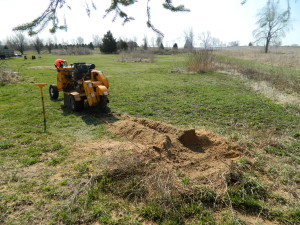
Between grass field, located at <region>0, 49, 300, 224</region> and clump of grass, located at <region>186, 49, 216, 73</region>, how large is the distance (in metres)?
9.25

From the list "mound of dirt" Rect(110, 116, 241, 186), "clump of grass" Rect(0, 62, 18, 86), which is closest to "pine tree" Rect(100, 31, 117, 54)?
"clump of grass" Rect(0, 62, 18, 86)

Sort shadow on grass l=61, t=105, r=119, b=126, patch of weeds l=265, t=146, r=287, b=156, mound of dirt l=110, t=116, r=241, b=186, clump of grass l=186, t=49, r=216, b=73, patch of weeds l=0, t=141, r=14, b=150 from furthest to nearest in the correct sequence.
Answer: clump of grass l=186, t=49, r=216, b=73
shadow on grass l=61, t=105, r=119, b=126
patch of weeds l=0, t=141, r=14, b=150
patch of weeds l=265, t=146, r=287, b=156
mound of dirt l=110, t=116, r=241, b=186

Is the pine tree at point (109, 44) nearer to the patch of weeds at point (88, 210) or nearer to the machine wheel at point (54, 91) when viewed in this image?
the machine wheel at point (54, 91)

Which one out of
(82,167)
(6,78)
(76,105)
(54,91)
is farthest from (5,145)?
(6,78)

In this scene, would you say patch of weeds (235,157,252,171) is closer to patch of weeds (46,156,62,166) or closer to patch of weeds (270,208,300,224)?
patch of weeds (270,208,300,224)

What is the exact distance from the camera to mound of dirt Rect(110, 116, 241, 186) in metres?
3.66

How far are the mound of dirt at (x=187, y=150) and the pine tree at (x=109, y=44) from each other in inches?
1562

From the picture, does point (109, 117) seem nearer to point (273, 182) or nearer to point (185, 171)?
point (185, 171)

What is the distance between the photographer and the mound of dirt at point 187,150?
3660 millimetres

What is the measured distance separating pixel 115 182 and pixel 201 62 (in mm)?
15035

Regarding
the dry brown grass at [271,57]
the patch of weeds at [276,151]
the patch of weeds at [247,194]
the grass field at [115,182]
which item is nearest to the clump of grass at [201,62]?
the grass field at [115,182]

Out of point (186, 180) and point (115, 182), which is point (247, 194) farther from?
point (115, 182)

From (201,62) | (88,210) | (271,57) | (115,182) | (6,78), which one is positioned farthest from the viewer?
(271,57)

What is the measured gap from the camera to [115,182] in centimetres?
336
